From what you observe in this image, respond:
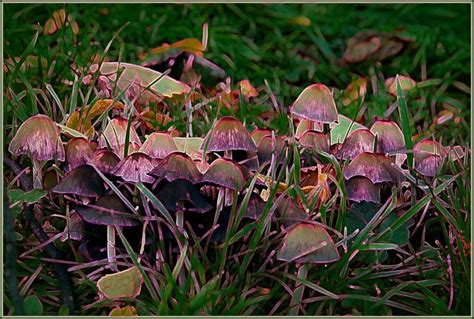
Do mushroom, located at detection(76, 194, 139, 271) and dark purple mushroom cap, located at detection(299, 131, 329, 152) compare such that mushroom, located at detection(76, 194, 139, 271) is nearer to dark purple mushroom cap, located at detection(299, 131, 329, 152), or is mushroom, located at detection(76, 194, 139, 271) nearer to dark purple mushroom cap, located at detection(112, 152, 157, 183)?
dark purple mushroom cap, located at detection(112, 152, 157, 183)

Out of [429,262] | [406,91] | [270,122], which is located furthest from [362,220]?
[406,91]

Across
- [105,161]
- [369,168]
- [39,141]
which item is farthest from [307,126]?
[39,141]

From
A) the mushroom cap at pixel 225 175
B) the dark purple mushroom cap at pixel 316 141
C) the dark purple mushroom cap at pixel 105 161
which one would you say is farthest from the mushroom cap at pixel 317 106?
the dark purple mushroom cap at pixel 105 161

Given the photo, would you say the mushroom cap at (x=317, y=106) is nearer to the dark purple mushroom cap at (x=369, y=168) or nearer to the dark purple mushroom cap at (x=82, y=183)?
the dark purple mushroom cap at (x=369, y=168)

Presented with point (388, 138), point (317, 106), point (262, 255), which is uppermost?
point (317, 106)

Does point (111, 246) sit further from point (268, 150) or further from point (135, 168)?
point (268, 150)
